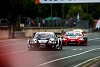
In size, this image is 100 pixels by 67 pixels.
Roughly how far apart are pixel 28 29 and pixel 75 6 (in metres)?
59.9

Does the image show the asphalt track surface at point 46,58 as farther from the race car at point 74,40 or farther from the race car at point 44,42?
the race car at point 74,40

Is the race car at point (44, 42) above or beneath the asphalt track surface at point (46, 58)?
above

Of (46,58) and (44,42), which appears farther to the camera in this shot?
(44,42)

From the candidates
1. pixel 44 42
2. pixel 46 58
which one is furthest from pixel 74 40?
pixel 46 58

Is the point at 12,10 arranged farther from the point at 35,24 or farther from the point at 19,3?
the point at 35,24

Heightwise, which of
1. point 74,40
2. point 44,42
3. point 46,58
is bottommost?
point 46,58

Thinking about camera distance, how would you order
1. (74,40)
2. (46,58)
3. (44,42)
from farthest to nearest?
1. (74,40)
2. (44,42)
3. (46,58)

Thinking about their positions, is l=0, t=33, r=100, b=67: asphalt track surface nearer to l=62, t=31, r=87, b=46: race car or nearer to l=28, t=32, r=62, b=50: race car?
l=28, t=32, r=62, b=50: race car

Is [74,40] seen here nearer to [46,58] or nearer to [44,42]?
[44,42]

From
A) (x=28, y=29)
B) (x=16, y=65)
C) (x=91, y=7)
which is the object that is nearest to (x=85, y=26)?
(x=28, y=29)

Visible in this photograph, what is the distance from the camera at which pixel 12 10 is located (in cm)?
5541

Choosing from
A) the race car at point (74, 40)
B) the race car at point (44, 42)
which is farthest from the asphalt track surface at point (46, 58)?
the race car at point (74, 40)

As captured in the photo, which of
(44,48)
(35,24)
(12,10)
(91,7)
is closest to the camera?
(44,48)

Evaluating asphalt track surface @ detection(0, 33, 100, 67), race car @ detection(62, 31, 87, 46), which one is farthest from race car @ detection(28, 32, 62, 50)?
race car @ detection(62, 31, 87, 46)
